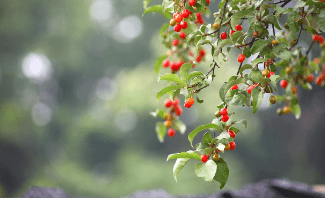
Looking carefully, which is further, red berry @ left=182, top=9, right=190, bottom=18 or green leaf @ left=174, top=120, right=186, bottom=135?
green leaf @ left=174, top=120, right=186, bottom=135

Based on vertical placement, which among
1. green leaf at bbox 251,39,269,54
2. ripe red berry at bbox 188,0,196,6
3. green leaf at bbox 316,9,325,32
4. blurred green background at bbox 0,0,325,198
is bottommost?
green leaf at bbox 251,39,269,54

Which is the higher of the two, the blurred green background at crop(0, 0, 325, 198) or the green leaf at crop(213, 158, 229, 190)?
the blurred green background at crop(0, 0, 325, 198)

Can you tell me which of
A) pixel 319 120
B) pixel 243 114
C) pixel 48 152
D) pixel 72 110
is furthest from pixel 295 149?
pixel 48 152

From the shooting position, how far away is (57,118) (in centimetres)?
609

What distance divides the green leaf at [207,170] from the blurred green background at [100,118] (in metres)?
4.72

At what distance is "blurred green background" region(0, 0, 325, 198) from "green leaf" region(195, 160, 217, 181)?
4717mm

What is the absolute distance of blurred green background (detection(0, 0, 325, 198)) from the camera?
559 centimetres

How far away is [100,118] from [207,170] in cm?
557

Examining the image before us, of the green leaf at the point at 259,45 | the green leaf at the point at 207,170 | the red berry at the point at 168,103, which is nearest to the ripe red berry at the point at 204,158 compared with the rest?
the green leaf at the point at 207,170

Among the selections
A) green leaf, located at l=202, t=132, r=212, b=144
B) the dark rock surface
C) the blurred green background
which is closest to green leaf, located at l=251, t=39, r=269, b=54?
green leaf, located at l=202, t=132, r=212, b=144

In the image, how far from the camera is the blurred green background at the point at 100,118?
559cm

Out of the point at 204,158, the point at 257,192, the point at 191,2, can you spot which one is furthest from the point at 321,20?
the point at 257,192

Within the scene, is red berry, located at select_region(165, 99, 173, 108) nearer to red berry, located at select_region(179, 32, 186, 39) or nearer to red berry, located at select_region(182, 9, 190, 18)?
red berry, located at select_region(179, 32, 186, 39)

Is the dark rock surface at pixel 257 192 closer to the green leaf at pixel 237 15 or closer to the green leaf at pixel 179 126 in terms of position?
the green leaf at pixel 179 126
